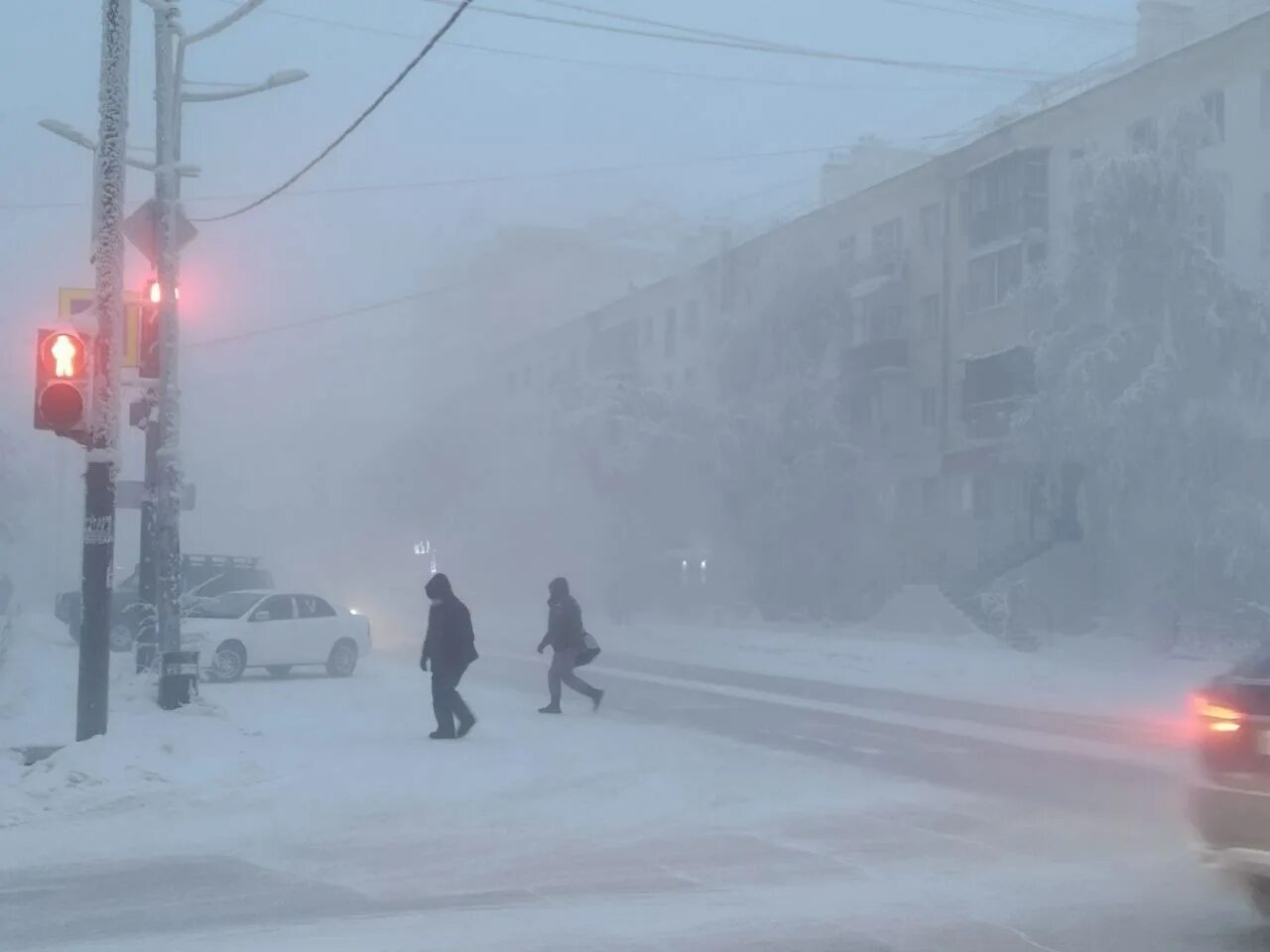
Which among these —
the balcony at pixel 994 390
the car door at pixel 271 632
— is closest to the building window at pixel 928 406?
the balcony at pixel 994 390

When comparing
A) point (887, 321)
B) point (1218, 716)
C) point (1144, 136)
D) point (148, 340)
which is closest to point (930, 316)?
point (887, 321)

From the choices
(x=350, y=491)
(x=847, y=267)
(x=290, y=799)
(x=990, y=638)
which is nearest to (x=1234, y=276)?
(x=990, y=638)

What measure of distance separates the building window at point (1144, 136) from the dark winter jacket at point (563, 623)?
1975 cm

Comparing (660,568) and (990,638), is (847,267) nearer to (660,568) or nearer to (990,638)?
(660,568)

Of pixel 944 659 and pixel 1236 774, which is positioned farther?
pixel 944 659

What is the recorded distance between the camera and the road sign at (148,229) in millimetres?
19672

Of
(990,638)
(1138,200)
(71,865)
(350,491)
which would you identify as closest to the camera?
(71,865)

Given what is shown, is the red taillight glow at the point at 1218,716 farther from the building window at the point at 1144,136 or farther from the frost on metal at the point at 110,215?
the building window at the point at 1144,136

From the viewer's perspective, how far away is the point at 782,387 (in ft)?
153

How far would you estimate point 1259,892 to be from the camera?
26.7 feet

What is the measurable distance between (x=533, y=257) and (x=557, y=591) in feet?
281

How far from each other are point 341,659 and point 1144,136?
24.2m

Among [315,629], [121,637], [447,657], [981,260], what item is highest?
[981,260]

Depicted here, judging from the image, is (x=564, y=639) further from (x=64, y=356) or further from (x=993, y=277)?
(x=993, y=277)
